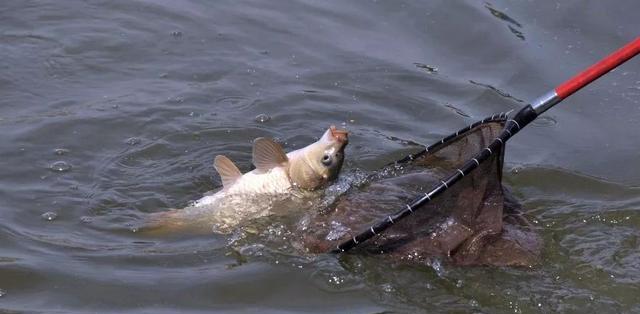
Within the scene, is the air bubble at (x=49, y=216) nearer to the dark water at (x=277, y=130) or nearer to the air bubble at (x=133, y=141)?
Answer: the dark water at (x=277, y=130)

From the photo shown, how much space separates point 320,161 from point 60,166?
1753 mm

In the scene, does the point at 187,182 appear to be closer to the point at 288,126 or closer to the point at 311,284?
the point at 288,126

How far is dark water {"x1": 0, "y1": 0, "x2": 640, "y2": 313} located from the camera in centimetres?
460

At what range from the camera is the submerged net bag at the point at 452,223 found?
4.57 m

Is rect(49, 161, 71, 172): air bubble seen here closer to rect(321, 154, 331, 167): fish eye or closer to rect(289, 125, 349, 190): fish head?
rect(289, 125, 349, 190): fish head

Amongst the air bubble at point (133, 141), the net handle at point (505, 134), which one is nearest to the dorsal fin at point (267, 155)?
the net handle at point (505, 134)

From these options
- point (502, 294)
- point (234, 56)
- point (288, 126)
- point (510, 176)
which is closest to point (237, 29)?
point (234, 56)

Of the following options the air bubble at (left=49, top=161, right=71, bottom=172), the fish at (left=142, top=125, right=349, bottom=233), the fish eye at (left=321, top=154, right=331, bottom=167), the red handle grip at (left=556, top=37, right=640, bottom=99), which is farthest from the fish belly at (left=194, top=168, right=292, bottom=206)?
the red handle grip at (left=556, top=37, right=640, bottom=99)

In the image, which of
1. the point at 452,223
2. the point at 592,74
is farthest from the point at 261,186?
the point at 592,74

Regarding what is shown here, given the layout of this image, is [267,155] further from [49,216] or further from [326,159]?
[49,216]

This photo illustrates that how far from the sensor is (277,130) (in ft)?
21.4

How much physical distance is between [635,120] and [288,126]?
2.52 m

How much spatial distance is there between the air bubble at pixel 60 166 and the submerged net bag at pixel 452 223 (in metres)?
1.66

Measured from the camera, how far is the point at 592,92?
7176 mm
